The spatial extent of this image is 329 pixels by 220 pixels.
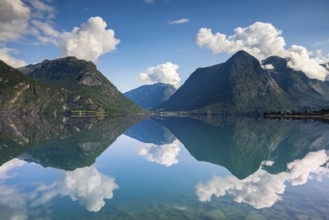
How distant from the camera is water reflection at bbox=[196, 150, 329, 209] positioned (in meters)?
33.5

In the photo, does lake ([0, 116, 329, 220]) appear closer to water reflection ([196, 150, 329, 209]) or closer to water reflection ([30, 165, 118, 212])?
water reflection ([196, 150, 329, 209])

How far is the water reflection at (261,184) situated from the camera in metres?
33.5

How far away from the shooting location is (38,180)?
4212cm

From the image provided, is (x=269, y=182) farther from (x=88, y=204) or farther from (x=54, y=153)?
(x=54, y=153)

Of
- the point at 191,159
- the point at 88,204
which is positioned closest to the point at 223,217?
the point at 88,204

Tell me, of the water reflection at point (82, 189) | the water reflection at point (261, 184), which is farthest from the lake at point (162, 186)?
the water reflection at point (82, 189)

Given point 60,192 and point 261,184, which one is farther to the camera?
point 261,184

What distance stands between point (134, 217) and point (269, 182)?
22841 mm

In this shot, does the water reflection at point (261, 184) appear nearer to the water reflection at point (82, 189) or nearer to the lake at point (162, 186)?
the lake at point (162, 186)

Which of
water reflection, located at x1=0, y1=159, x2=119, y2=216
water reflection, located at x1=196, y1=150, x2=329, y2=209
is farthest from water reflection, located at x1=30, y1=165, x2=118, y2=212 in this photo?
water reflection, located at x1=196, y1=150, x2=329, y2=209

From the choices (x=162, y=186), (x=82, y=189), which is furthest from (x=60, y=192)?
(x=162, y=186)

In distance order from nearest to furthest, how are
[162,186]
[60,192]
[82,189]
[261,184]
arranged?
[60,192] → [82,189] → [162,186] → [261,184]

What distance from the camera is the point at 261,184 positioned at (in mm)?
40688

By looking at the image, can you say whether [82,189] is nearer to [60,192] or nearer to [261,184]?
[60,192]
